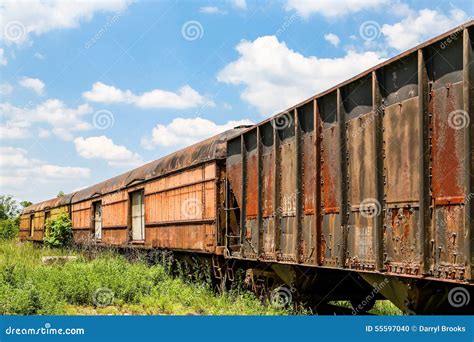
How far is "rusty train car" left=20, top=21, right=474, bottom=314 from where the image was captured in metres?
5.44

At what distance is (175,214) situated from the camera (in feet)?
49.3

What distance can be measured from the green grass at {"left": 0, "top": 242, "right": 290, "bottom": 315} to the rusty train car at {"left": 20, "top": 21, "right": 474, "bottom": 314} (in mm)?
774

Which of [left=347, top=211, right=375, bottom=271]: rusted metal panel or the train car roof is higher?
the train car roof

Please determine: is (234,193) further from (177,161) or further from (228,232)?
(177,161)

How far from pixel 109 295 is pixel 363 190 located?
6339mm

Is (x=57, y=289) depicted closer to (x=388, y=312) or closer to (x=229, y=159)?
(x=229, y=159)

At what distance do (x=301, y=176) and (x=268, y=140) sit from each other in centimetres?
148

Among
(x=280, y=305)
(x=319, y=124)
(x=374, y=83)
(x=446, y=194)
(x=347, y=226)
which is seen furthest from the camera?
(x=280, y=305)

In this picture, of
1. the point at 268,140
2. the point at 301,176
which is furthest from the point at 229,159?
the point at 301,176

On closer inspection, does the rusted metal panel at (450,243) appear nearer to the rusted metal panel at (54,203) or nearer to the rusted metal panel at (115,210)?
the rusted metal panel at (115,210)

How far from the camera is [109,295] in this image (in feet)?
36.5

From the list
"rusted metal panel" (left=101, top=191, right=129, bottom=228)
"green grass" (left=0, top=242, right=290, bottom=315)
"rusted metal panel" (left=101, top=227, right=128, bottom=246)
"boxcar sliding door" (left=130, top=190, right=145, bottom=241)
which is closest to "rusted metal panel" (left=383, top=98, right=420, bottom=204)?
"green grass" (left=0, top=242, right=290, bottom=315)

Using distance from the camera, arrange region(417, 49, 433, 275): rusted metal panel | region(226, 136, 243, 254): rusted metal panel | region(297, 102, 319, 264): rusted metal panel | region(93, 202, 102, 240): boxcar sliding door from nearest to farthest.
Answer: region(417, 49, 433, 275): rusted metal panel < region(297, 102, 319, 264): rusted metal panel < region(226, 136, 243, 254): rusted metal panel < region(93, 202, 102, 240): boxcar sliding door

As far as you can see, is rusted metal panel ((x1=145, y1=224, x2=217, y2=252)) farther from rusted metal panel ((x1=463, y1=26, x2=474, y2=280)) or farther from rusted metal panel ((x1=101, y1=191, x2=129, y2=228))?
rusted metal panel ((x1=463, y1=26, x2=474, y2=280))
